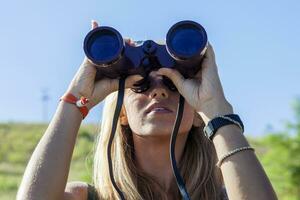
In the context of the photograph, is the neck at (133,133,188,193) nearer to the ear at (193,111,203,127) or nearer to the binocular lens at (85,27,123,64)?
the ear at (193,111,203,127)

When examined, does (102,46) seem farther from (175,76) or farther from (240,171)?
(240,171)

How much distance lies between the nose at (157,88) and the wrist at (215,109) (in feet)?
0.67

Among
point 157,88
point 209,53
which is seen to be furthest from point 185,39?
point 157,88

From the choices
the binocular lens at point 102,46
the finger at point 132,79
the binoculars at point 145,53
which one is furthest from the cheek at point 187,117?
the binocular lens at point 102,46

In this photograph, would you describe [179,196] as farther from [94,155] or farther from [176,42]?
[176,42]

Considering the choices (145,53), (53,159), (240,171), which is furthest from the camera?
(145,53)

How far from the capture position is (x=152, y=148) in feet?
8.66

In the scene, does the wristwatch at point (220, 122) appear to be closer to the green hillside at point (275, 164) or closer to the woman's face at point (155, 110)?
the woman's face at point (155, 110)

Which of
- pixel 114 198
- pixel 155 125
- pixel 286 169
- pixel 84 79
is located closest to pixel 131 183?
pixel 114 198

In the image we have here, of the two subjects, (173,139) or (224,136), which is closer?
(224,136)

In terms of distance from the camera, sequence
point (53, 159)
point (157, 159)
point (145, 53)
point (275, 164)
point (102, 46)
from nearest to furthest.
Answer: point (53, 159), point (102, 46), point (145, 53), point (157, 159), point (275, 164)

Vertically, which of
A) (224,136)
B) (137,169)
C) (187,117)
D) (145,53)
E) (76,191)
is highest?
(145,53)

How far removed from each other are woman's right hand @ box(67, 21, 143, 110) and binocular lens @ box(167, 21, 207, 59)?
18 centimetres

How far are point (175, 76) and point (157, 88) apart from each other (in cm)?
9
